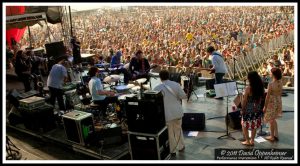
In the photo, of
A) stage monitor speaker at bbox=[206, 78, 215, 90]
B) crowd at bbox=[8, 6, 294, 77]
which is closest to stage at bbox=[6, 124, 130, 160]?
stage monitor speaker at bbox=[206, 78, 215, 90]

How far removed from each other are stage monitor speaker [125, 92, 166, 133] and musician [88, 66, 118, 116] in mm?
1337

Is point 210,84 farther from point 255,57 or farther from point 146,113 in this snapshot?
point 255,57

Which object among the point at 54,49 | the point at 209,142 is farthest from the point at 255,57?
the point at 209,142

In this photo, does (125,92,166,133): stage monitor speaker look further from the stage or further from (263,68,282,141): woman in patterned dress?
(263,68,282,141): woman in patterned dress

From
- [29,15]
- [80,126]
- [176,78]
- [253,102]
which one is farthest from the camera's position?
[29,15]

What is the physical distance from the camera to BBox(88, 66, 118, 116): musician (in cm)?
640

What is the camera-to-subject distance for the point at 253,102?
210 inches

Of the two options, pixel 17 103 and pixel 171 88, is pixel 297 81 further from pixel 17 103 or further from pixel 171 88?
pixel 17 103

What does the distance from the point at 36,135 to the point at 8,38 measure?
→ 9.99 meters

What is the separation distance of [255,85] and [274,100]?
62 centimetres

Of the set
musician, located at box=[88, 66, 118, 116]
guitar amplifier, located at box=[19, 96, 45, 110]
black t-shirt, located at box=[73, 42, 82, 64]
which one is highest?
black t-shirt, located at box=[73, 42, 82, 64]

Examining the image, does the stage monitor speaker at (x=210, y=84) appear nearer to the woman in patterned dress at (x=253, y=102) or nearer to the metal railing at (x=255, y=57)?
the woman in patterned dress at (x=253, y=102)

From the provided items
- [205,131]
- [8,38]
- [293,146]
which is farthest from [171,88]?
[8,38]

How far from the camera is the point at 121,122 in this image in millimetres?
6695
